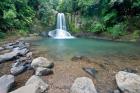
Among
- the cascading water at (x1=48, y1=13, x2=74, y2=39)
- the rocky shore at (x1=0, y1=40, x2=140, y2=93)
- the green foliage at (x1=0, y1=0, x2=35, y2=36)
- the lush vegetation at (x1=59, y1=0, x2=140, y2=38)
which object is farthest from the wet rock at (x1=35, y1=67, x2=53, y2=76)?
the cascading water at (x1=48, y1=13, x2=74, y2=39)

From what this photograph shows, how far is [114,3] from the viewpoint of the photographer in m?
17.6

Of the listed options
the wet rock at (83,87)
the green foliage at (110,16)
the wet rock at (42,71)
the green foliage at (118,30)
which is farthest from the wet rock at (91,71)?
the green foliage at (110,16)

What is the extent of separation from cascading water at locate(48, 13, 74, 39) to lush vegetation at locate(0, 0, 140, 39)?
672 millimetres

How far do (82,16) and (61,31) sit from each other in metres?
3.17

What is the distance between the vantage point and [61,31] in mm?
21953

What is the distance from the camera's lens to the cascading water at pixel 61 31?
2089 centimetres

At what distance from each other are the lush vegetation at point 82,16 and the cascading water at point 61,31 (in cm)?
67

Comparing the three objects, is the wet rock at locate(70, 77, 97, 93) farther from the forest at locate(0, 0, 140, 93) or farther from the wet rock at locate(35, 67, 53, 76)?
the wet rock at locate(35, 67, 53, 76)

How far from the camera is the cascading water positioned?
20891 mm

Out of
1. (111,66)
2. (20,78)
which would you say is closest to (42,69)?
(20,78)

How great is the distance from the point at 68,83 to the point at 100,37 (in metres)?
13.7

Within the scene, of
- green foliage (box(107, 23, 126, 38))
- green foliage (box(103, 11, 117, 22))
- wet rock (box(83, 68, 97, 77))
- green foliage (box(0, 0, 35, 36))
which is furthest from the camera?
green foliage (box(103, 11, 117, 22))

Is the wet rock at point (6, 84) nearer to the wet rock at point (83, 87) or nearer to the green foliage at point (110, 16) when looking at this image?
the wet rock at point (83, 87)

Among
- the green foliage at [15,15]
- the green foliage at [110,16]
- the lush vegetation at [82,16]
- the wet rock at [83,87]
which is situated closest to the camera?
the wet rock at [83,87]
